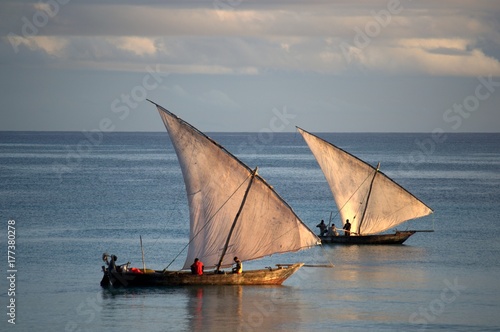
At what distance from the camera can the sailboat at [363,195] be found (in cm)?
6450

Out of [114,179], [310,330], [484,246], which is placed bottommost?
[310,330]

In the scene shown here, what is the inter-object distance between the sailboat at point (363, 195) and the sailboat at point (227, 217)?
54.5 feet

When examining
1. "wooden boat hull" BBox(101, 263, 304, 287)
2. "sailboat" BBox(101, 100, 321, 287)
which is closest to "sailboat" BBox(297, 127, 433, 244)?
"sailboat" BBox(101, 100, 321, 287)

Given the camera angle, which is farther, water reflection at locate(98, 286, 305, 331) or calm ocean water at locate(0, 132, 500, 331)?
calm ocean water at locate(0, 132, 500, 331)

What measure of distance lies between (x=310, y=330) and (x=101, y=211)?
42.2 meters

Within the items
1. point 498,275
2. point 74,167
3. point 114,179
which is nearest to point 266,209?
point 498,275

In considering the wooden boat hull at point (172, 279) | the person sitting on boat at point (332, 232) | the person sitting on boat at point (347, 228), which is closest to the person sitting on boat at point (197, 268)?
the wooden boat hull at point (172, 279)

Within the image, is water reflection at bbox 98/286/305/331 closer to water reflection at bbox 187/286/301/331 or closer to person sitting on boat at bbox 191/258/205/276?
water reflection at bbox 187/286/301/331

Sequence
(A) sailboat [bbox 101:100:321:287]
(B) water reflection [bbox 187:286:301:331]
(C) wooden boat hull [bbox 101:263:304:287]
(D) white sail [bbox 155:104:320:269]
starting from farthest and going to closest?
(D) white sail [bbox 155:104:320:269], (A) sailboat [bbox 101:100:321:287], (C) wooden boat hull [bbox 101:263:304:287], (B) water reflection [bbox 187:286:301:331]

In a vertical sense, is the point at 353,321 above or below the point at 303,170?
below

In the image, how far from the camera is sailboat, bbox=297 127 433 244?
64.5m

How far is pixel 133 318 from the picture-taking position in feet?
137

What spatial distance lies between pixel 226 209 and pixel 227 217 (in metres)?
0.35

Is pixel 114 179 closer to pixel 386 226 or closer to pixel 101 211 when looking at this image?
pixel 101 211
